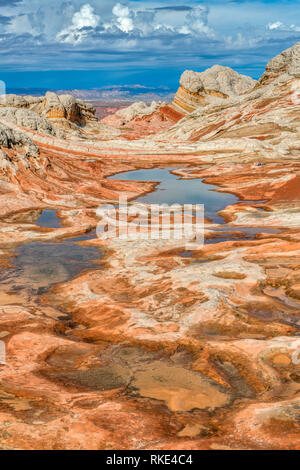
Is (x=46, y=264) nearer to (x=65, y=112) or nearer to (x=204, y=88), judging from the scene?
(x=65, y=112)

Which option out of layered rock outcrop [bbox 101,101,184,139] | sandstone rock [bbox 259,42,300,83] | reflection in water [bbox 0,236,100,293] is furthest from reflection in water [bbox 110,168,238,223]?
layered rock outcrop [bbox 101,101,184,139]

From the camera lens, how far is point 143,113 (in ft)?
357

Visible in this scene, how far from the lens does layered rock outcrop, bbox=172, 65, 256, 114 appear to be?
94625 mm

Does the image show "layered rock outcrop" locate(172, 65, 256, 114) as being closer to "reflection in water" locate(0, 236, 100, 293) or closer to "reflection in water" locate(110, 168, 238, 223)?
"reflection in water" locate(110, 168, 238, 223)

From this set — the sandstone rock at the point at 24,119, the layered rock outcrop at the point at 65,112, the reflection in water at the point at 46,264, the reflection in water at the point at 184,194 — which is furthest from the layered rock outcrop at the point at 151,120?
the reflection in water at the point at 46,264

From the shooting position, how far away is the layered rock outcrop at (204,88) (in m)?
94.6

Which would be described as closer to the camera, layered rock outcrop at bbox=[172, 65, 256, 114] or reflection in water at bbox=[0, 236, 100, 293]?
reflection in water at bbox=[0, 236, 100, 293]

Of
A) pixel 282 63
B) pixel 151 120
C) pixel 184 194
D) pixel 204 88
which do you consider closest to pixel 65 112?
pixel 151 120

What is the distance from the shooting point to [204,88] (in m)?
95.8

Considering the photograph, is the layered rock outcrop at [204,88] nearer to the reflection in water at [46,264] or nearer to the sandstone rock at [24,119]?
the sandstone rock at [24,119]

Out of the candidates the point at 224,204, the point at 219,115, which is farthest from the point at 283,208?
the point at 219,115

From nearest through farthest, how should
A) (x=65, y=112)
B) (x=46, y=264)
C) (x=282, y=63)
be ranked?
1. (x=46, y=264)
2. (x=282, y=63)
3. (x=65, y=112)
